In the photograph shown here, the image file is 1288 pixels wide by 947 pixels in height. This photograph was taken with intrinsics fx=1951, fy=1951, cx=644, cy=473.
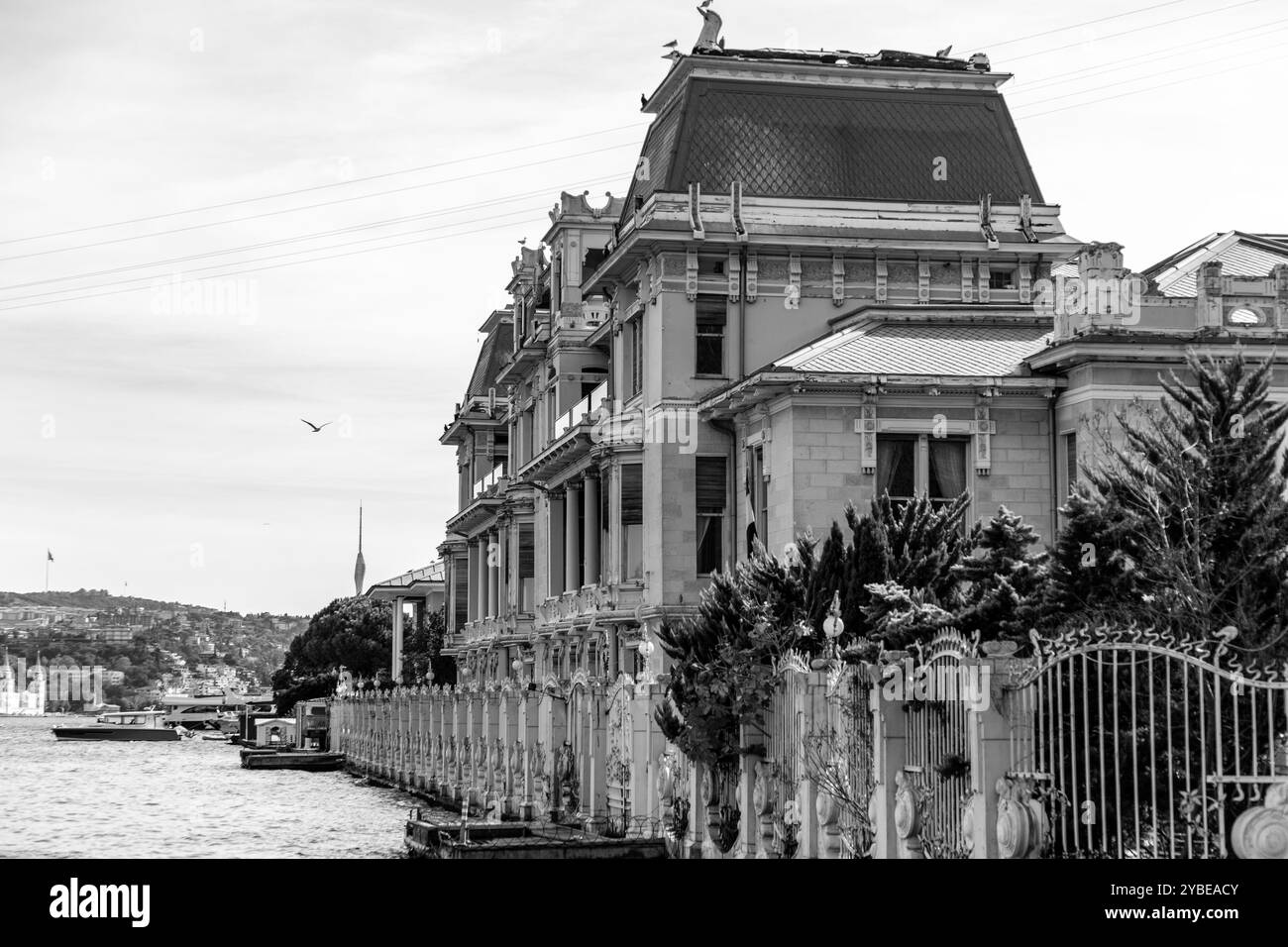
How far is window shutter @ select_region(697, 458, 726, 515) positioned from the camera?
4259 cm

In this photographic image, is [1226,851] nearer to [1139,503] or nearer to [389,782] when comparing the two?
[1139,503]

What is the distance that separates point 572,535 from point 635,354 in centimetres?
737

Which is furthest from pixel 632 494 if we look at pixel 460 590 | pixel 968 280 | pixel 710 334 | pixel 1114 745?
pixel 460 590

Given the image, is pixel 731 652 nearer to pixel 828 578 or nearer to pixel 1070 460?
pixel 828 578

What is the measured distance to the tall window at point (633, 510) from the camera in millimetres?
44188

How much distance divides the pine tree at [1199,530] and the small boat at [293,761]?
64236mm

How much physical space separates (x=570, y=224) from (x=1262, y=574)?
37681 mm

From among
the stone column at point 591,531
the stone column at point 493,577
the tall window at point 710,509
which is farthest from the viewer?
the stone column at point 493,577

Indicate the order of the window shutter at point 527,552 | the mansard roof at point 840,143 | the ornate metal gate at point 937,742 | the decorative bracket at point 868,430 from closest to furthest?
the ornate metal gate at point 937,742 < the decorative bracket at point 868,430 < the mansard roof at point 840,143 < the window shutter at point 527,552

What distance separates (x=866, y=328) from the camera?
40469 millimetres

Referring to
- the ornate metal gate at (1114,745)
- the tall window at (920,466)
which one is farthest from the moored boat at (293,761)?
the ornate metal gate at (1114,745)

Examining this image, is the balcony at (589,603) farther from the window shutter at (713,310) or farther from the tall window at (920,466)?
the tall window at (920,466)

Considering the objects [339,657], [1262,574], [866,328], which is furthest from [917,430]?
[339,657]

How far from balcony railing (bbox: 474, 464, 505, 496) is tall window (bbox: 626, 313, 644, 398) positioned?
20.6 meters
